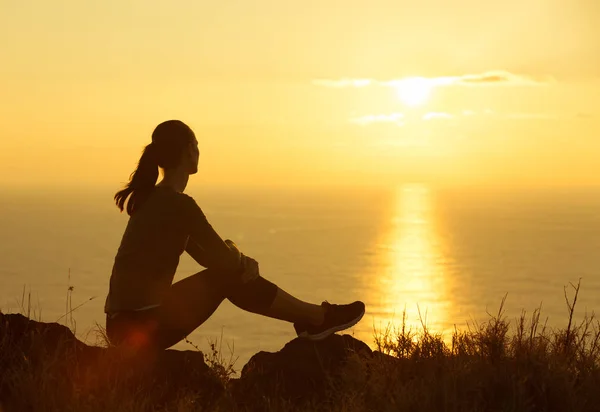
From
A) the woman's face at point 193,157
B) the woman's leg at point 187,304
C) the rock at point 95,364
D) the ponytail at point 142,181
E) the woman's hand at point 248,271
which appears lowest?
the rock at point 95,364

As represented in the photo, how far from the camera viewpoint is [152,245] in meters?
4.84

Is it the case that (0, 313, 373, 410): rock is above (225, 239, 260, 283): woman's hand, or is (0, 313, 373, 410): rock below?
below

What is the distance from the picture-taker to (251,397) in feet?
17.2

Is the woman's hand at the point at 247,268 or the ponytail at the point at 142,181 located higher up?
the ponytail at the point at 142,181

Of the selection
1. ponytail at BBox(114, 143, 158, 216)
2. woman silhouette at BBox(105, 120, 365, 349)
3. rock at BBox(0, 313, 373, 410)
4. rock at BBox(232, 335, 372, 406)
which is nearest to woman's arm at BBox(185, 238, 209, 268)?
woman silhouette at BBox(105, 120, 365, 349)

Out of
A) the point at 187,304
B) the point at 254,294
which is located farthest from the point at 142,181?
the point at 254,294

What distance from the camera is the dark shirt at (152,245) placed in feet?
15.8

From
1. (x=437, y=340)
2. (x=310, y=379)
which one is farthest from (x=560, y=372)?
(x=310, y=379)

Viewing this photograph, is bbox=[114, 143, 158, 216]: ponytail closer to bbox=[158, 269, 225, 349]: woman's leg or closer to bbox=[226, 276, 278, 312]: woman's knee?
bbox=[158, 269, 225, 349]: woman's leg

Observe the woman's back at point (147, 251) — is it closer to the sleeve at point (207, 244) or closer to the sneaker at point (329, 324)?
the sleeve at point (207, 244)

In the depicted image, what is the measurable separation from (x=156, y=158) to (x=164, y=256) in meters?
0.76

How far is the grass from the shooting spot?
4184 mm

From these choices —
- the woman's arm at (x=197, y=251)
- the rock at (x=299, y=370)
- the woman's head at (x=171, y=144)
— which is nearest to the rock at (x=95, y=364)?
the rock at (x=299, y=370)

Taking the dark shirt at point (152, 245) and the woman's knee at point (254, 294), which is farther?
the woman's knee at point (254, 294)
